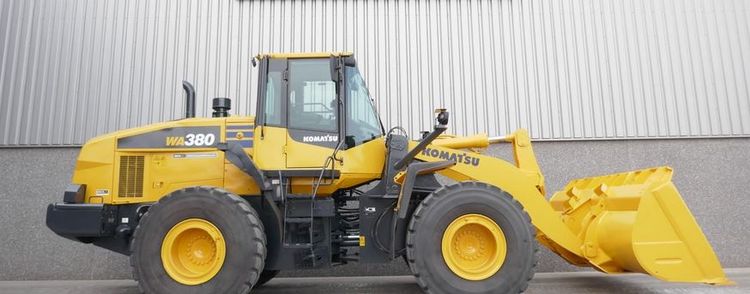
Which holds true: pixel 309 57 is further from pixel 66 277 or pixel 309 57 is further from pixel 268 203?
pixel 66 277

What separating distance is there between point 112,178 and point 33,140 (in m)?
3.97

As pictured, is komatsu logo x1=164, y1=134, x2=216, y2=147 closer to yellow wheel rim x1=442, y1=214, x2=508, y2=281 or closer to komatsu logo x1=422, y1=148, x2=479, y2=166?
komatsu logo x1=422, y1=148, x2=479, y2=166

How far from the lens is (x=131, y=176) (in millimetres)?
5469

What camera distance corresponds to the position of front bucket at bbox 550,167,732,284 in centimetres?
468

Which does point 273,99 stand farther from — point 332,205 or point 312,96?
point 332,205

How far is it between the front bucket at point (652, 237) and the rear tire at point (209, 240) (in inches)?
138

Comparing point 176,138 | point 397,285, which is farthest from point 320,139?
point 397,285

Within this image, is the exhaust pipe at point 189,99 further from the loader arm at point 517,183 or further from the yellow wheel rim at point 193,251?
the loader arm at point 517,183

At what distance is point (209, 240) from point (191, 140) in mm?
1238

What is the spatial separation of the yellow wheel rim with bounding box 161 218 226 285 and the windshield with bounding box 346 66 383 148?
1693 millimetres

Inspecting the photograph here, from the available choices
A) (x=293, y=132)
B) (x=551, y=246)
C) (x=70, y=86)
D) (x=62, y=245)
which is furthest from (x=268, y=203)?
(x=70, y=86)

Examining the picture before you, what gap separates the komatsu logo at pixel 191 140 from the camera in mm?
5454

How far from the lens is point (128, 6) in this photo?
871 cm

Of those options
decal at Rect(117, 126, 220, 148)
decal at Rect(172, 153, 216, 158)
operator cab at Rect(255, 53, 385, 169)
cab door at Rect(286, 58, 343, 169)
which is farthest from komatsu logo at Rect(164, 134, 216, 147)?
cab door at Rect(286, 58, 343, 169)
